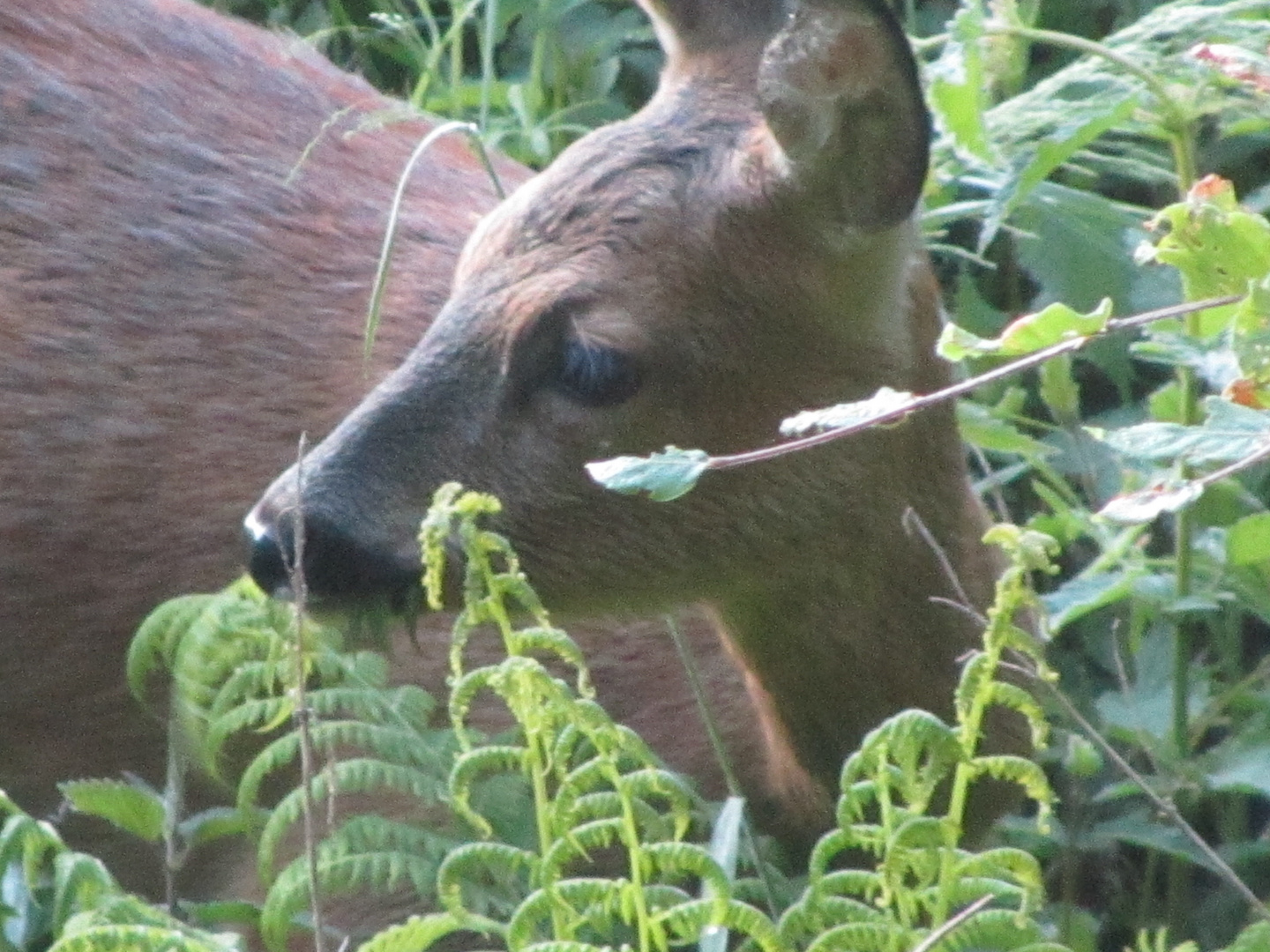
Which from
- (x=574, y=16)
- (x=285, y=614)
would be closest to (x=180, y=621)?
(x=285, y=614)

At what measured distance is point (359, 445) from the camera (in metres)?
3.05

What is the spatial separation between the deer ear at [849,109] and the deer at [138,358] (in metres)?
0.84

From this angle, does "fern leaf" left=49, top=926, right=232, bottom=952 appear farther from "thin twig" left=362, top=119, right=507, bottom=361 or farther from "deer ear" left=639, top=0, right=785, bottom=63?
"deer ear" left=639, top=0, right=785, bottom=63

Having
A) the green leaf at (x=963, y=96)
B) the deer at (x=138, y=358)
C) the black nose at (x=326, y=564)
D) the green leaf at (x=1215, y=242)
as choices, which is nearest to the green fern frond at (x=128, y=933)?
the black nose at (x=326, y=564)

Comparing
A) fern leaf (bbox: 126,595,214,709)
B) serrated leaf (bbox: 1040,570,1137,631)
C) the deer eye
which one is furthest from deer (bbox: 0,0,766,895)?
serrated leaf (bbox: 1040,570,1137,631)

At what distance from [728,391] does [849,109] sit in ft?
1.28

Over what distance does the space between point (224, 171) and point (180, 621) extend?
1338 millimetres

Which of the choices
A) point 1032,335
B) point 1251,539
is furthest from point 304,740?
point 1251,539

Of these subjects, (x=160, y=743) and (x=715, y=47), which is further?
(x=160, y=743)

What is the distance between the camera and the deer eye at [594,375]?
3131mm

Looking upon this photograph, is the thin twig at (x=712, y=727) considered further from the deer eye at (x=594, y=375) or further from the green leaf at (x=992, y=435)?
the green leaf at (x=992, y=435)

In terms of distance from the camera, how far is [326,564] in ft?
9.83

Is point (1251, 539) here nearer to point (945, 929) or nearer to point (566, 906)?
point (945, 929)

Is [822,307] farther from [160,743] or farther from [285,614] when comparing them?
[160,743]
